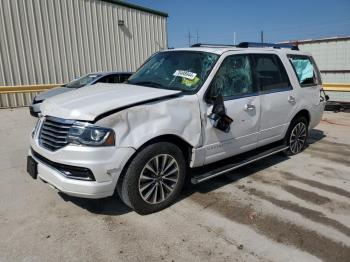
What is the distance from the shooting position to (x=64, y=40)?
14.4 m

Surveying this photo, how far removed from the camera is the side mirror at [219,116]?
3922 mm

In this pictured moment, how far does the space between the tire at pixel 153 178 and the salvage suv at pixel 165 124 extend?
0.04 feet

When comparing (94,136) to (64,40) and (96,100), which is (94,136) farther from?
(64,40)

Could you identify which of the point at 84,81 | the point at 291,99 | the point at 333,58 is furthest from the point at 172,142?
the point at 333,58

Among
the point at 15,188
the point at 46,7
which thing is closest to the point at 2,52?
the point at 46,7

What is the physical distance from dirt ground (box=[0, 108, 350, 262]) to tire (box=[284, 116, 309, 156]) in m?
0.69

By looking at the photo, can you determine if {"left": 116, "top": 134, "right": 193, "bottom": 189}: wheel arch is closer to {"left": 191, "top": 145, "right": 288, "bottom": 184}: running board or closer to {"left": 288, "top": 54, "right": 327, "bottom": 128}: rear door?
{"left": 191, "top": 145, "right": 288, "bottom": 184}: running board

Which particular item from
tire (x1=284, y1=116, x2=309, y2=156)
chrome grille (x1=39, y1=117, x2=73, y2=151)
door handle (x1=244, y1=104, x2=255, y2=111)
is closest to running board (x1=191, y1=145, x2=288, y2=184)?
tire (x1=284, y1=116, x2=309, y2=156)

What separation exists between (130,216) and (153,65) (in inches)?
87.7

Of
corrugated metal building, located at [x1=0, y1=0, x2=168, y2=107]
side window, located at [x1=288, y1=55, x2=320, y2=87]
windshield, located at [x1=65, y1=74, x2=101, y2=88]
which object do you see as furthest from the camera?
corrugated metal building, located at [x1=0, y1=0, x2=168, y2=107]

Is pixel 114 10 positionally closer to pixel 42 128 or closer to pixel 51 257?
pixel 42 128

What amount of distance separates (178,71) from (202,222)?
1.93 meters

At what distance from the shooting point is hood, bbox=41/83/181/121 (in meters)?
3.30

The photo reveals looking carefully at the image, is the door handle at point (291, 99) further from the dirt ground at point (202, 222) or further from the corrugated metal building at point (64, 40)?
the corrugated metal building at point (64, 40)
